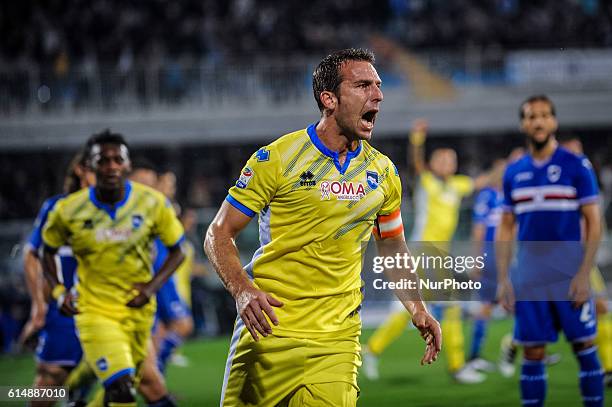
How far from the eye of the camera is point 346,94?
4.22 m

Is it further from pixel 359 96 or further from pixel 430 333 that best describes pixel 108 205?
pixel 430 333

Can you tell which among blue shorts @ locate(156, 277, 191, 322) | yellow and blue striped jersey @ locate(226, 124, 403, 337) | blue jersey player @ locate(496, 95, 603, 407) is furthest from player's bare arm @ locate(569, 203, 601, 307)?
blue shorts @ locate(156, 277, 191, 322)

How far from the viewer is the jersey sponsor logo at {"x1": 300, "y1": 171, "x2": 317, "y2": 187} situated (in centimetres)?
420

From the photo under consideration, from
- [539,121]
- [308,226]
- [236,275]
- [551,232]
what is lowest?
[236,275]

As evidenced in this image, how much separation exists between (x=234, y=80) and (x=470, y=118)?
4.68m

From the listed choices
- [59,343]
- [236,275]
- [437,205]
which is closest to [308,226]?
[236,275]

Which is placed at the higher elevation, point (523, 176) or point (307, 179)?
point (523, 176)

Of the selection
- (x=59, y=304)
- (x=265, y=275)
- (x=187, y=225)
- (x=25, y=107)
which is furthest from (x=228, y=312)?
(x=265, y=275)

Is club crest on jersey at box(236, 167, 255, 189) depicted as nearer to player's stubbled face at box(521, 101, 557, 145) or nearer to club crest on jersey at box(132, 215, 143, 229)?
club crest on jersey at box(132, 215, 143, 229)

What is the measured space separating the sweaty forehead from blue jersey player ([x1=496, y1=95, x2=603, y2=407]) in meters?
2.48

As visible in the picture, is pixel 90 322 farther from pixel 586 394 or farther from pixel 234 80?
pixel 234 80

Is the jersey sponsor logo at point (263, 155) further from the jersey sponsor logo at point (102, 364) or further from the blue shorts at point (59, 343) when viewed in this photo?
the blue shorts at point (59, 343)

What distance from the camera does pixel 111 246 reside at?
19.8 feet

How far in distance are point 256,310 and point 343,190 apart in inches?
28.0
